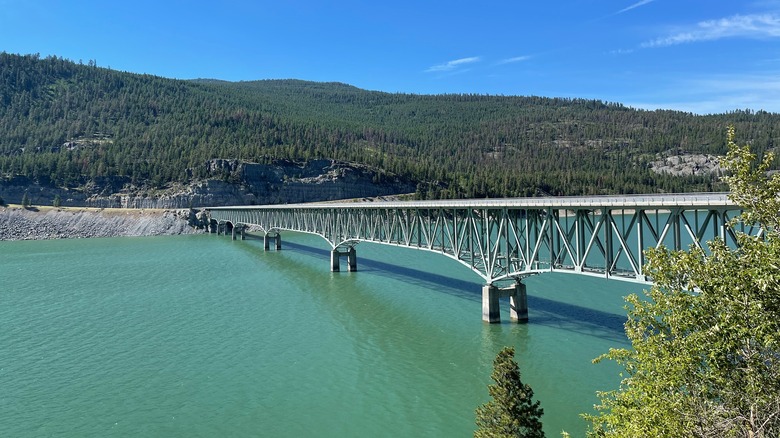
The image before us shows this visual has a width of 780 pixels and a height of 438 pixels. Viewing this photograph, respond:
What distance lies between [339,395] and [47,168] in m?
161

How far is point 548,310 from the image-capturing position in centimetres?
3716

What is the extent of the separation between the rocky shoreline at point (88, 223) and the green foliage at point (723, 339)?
131 m

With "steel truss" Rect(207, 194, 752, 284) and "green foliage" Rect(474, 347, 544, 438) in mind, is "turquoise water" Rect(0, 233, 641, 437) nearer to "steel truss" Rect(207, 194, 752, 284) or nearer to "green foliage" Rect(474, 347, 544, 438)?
"steel truss" Rect(207, 194, 752, 284)

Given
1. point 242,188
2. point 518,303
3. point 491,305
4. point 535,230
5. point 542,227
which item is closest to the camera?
point 542,227

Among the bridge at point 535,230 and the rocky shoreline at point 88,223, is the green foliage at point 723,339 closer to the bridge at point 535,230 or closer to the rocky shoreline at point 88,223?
the bridge at point 535,230

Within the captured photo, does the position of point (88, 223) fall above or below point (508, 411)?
above

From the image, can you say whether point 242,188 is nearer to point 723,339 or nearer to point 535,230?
point 535,230

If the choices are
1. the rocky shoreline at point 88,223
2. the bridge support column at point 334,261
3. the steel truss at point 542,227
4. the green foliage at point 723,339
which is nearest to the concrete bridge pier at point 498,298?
the steel truss at point 542,227

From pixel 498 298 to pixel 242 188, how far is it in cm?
13398

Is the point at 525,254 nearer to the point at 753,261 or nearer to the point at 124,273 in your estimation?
the point at 753,261

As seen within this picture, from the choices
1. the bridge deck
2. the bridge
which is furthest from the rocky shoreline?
the bridge deck

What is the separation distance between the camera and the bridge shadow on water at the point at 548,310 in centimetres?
3185

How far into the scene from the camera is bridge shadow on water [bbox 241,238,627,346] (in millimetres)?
31852

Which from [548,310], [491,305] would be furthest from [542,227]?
[548,310]
